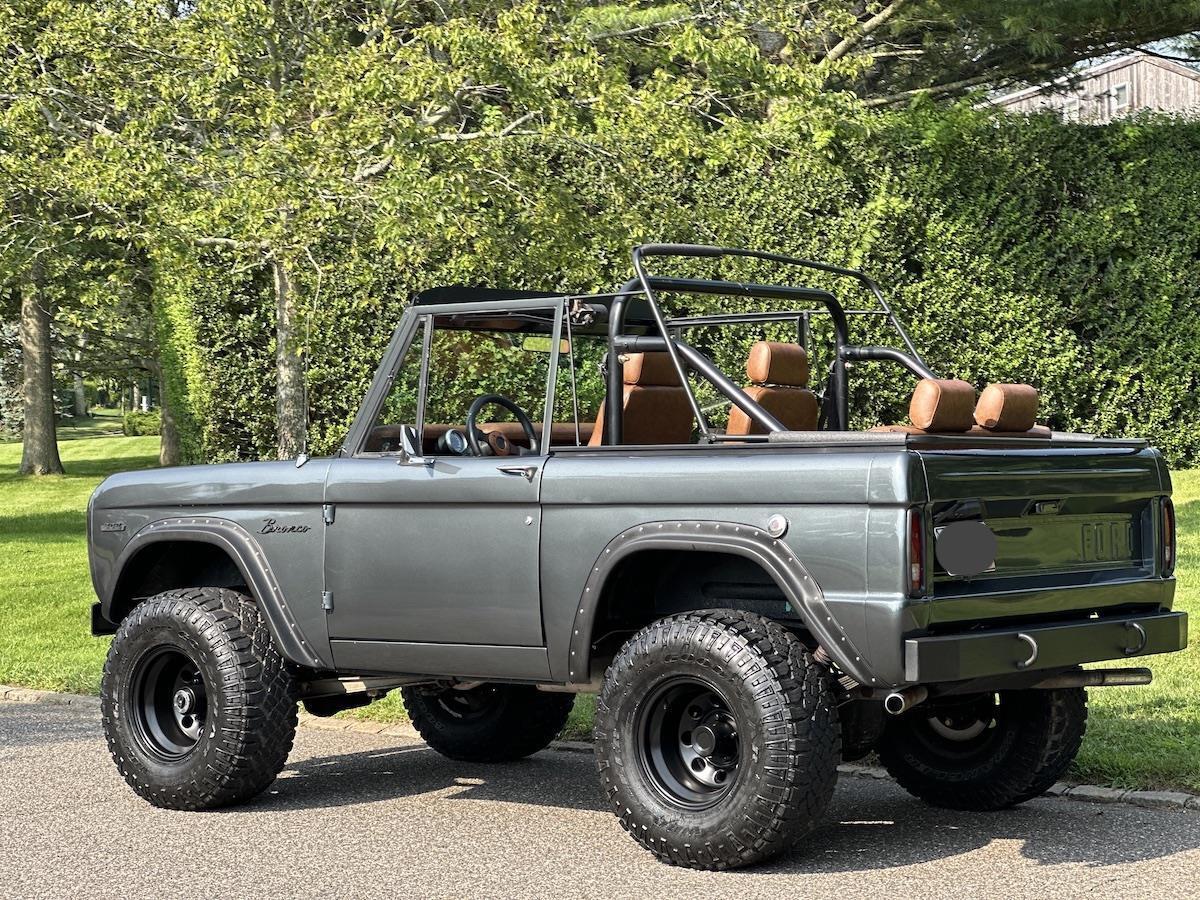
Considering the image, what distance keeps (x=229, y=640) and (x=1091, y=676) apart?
3.20m

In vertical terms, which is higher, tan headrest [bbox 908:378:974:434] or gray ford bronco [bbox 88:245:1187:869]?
tan headrest [bbox 908:378:974:434]

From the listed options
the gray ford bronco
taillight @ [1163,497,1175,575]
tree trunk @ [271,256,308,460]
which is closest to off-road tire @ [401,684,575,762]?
the gray ford bronco

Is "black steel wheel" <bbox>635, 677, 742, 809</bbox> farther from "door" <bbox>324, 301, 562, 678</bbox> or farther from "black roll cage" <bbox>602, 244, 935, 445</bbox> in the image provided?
"black roll cage" <bbox>602, 244, 935, 445</bbox>

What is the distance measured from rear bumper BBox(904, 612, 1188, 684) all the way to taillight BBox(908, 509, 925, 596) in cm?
15

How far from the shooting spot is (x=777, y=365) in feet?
21.4

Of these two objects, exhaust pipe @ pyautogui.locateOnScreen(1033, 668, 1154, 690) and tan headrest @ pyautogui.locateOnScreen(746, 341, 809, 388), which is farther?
tan headrest @ pyautogui.locateOnScreen(746, 341, 809, 388)

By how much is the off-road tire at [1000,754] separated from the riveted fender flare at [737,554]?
51.4 inches

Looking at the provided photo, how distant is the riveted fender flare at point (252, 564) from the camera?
259 inches

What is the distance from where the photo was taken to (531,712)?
749 centimetres

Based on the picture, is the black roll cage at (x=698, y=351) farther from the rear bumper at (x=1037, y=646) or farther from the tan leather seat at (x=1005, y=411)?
the rear bumper at (x=1037, y=646)

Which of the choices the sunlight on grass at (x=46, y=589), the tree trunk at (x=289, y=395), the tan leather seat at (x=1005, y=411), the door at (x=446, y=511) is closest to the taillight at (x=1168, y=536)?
the tan leather seat at (x=1005, y=411)

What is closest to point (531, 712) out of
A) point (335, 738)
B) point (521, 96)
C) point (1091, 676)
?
point (335, 738)

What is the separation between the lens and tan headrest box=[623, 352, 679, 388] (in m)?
6.35

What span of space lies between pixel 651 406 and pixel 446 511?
2.84ft
